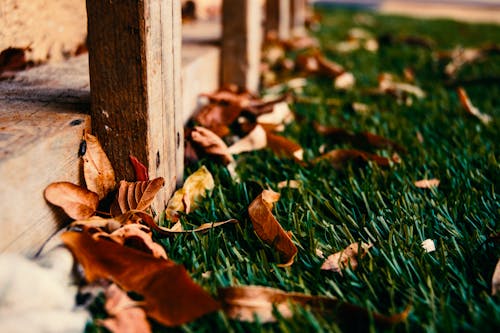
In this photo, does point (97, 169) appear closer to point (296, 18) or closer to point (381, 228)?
point (381, 228)

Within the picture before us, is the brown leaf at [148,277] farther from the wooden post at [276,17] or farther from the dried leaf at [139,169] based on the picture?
the wooden post at [276,17]

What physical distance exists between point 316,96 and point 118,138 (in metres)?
1.41

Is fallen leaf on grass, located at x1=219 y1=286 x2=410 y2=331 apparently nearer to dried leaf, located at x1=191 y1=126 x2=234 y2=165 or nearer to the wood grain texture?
the wood grain texture

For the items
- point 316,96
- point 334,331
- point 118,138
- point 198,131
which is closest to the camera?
point 334,331

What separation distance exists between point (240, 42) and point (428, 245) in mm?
1293

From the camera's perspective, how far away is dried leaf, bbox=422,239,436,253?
1.13m

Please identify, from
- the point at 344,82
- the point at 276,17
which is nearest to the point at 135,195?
the point at 344,82

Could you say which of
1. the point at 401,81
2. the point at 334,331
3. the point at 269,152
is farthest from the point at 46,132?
the point at 401,81

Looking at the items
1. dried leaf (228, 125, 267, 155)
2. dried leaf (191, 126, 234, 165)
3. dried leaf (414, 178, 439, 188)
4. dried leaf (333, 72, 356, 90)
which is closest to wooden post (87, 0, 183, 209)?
dried leaf (191, 126, 234, 165)

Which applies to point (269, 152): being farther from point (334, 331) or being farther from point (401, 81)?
point (401, 81)

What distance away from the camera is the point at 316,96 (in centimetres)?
243

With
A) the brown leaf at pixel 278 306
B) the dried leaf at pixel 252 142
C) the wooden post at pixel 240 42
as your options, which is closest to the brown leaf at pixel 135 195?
the brown leaf at pixel 278 306

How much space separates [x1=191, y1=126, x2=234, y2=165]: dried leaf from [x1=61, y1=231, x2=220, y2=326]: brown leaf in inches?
23.8

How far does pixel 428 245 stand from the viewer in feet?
3.73
